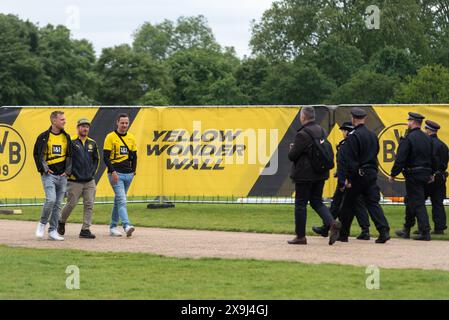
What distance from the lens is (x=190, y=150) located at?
21.5m

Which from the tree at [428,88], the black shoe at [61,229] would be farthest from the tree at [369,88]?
the black shoe at [61,229]

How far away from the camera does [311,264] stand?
40.2 feet

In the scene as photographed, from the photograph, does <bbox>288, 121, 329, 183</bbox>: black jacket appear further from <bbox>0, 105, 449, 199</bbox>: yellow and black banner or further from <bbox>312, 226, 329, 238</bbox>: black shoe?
<bbox>0, 105, 449, 199</bbox>: yellow and black banner

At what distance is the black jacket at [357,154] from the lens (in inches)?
582

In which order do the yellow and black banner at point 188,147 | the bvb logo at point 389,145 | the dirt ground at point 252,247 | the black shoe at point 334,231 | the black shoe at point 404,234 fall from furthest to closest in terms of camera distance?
the yellow and black banner at point 188,147, the bvb logo at point 389,145, the black shoe at point 404,234, the black shoe at point 334,231, the dirt ground at point 252,247

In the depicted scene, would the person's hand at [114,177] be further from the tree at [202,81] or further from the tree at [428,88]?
the tree at [202,81]

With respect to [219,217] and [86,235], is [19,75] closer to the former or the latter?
[219,217]

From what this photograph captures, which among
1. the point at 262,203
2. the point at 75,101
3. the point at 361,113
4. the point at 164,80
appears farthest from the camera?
the point at 164,80

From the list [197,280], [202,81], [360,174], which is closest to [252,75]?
[202,81]

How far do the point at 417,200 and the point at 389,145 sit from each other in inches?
203

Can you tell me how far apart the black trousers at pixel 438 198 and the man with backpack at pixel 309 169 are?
300 cm
